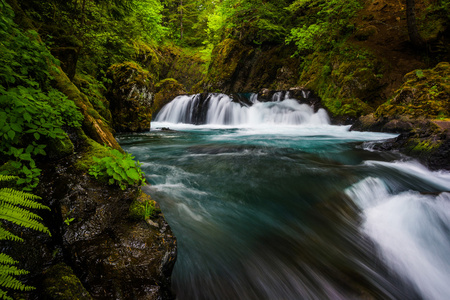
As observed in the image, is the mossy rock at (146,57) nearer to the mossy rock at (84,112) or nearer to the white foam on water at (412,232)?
the mossy rock at (84,112)

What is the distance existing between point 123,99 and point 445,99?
11559mm

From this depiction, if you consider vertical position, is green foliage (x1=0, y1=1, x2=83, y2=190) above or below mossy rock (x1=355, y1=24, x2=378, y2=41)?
below

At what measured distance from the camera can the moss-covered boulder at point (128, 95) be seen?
9219 millimetres

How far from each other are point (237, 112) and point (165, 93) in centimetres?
757

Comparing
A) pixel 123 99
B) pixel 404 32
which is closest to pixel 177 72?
pixel 123 99

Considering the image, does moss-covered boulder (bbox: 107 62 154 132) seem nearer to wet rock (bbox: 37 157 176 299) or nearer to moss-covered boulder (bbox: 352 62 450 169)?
wet rock (bbox: 37 157 176 299)

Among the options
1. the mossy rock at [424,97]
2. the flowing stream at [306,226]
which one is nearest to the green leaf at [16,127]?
the flowing stream at [306,226]

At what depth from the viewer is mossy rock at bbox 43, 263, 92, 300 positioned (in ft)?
4.34

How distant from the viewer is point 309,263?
2459mm

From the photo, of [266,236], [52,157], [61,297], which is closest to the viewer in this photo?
[61,297]

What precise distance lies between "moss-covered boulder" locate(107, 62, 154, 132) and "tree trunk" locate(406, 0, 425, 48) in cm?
1201

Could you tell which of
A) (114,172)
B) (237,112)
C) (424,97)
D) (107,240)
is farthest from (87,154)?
(237,112)

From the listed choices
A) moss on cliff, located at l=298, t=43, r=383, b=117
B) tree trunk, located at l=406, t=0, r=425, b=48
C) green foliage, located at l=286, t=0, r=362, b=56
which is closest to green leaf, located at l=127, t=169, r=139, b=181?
moss on cliff, located at l=298, t=43, r=383, b=117

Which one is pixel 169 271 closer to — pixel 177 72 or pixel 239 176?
pixel 239 176
